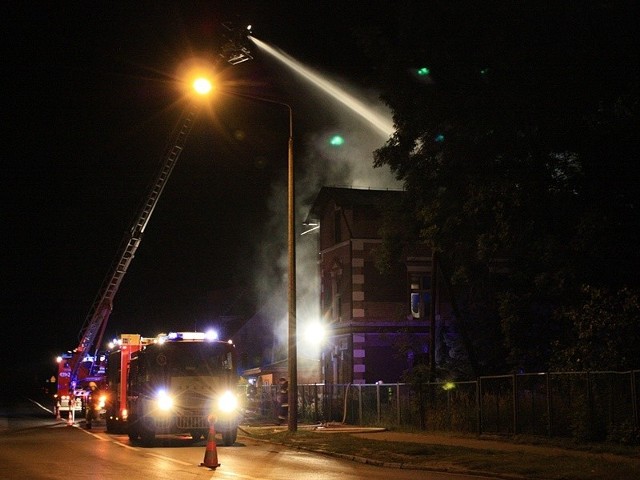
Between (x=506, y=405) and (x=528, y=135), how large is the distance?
21.8 feet

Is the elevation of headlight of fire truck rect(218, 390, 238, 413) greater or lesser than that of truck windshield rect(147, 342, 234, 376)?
lesser

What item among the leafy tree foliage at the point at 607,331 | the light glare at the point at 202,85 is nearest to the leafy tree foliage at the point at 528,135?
the leafy tree foliage at the point at 607,331

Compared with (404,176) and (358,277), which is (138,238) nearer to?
(358,277)

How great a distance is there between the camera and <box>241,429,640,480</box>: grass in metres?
13.4

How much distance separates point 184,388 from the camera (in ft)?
68.8

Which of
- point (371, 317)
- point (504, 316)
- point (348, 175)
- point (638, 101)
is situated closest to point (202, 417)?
point (504, 316)

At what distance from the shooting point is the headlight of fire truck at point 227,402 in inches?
825

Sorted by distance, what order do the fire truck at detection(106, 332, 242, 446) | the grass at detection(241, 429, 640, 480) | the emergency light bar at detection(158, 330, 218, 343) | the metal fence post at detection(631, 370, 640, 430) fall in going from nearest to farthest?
the grass at detection(241, 429, 640, 480), the metal fence post at detection(631, 370, 640, 430), the fire truck at detection(106, 332, 242, 446), the emergency light bar at detection(158, 330, 218, 343)

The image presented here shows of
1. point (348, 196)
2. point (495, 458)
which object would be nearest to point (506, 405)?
point (495, 458)

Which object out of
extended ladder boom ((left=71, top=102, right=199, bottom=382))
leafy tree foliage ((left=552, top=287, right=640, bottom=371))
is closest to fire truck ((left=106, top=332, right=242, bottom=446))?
leafy tree foliage ((left=552, top=287, right=640, bottom=371))

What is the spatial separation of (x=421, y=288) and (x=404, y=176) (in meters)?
13.2

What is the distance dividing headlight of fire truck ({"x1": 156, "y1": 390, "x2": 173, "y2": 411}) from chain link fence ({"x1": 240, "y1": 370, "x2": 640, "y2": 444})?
25.4ft

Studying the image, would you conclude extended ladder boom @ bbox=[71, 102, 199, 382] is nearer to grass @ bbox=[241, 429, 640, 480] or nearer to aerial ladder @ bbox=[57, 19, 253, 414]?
aerial ladder @ bbox=[57, 19, 253, 414]

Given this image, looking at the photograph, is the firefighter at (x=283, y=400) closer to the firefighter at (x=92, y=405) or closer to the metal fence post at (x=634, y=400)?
the firefighter at (x=92, y=405)
